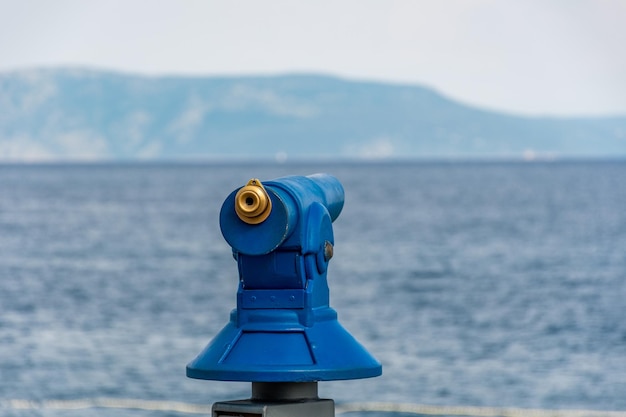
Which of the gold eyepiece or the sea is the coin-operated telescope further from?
the sea

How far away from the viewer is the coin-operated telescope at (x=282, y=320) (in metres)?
3.61

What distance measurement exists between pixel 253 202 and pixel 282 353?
1.27 ft

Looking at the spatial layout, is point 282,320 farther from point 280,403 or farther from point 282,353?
point 280,403

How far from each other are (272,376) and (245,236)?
0.35 meters

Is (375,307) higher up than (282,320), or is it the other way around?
(282,320)

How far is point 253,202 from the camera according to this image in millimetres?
3570

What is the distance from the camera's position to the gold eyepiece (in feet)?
11.6

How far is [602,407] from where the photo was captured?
74.7 feet

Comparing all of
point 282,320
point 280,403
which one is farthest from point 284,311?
point 280,403

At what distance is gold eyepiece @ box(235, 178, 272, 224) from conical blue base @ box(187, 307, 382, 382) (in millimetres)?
283

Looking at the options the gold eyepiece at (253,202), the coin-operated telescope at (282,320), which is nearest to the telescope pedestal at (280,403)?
the coin-operated telescope at (282,320)

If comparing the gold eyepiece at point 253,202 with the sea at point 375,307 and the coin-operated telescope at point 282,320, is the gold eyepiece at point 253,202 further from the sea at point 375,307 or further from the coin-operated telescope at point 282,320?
the sea at point 375,307

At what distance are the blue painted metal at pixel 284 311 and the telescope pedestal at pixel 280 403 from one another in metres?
0.07

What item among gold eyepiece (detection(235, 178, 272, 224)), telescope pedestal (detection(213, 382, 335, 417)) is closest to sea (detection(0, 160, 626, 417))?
telescope pedestal (detection(213, 382, 335, 417))
